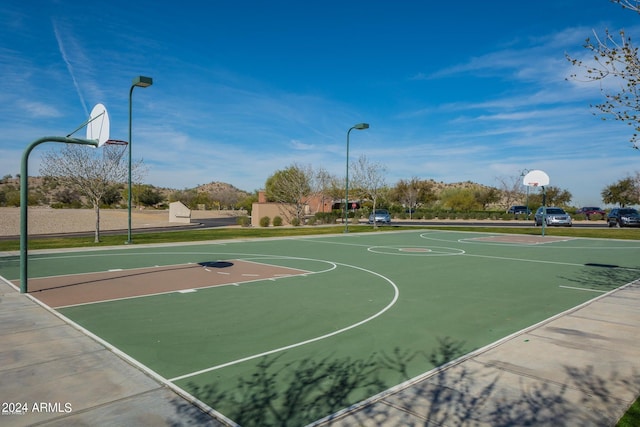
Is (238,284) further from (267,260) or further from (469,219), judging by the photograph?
(469,219)

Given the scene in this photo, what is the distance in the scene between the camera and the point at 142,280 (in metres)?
12.5

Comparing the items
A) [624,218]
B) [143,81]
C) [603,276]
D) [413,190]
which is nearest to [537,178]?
[624,218]

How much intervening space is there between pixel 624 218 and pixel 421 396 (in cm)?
4585

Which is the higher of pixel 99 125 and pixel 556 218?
pixel 99 125

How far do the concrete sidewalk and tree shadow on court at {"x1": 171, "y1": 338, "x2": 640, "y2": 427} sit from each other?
0.01 m

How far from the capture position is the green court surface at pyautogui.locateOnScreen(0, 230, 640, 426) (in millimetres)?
5258

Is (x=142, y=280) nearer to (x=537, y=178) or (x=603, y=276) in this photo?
(x=603, y=276)

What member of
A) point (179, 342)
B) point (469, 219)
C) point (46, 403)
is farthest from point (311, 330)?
point (469, 219)

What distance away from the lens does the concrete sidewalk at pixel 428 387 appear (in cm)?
440

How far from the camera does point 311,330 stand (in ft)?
25.1

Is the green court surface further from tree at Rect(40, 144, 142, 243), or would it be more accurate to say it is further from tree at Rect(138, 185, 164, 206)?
tree at Rect(138, 185, 164, 206)

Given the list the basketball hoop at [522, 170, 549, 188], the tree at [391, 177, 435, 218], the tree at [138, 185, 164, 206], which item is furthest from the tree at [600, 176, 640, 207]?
the tree at [138, 185, 164, 206]

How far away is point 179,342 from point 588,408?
5645mm

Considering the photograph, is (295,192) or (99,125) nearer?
(99,125)
